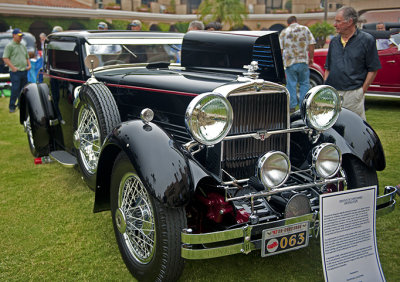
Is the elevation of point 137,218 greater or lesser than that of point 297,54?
lesser

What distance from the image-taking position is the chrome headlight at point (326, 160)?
8.17 feet

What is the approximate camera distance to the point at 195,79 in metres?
3.02

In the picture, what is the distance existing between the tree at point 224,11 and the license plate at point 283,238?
3669 cm

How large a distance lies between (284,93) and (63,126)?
8.88 ft

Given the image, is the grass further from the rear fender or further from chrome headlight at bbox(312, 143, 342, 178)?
chrome headlight at bbox(312, 143, 342, 178)

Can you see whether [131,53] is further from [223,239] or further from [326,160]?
[223,239]

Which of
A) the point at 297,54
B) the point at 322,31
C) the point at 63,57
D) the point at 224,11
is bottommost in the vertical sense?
the point at 297,54

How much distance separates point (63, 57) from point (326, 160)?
10.4 feet

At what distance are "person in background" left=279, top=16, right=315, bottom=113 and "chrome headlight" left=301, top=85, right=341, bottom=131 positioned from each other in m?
4.07

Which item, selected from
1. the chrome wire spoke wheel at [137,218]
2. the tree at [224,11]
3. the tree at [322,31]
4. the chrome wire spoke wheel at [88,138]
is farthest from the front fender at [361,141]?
the tree at [224,11]

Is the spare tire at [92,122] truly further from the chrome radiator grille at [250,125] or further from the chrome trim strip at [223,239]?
the chrome trim strip at [223,239]

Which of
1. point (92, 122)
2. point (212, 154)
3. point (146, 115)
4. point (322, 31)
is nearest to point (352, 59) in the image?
point (212, 154)

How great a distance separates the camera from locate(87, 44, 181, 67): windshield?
3.99m

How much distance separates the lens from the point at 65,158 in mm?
4113
